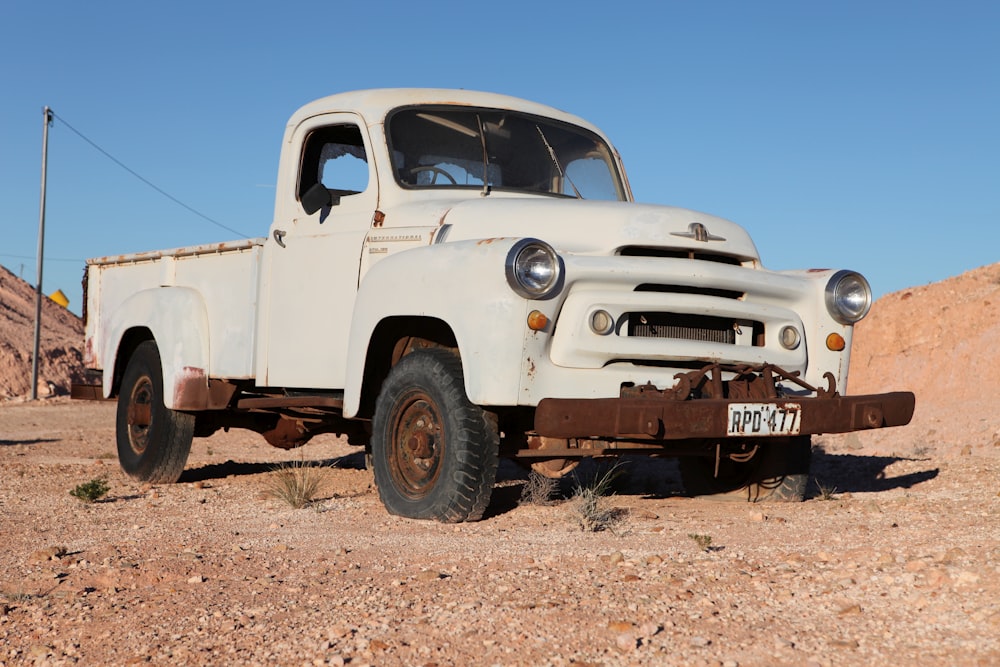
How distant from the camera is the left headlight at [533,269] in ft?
17.0

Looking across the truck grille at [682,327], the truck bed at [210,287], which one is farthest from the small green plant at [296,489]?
the truck grille at [682,327]

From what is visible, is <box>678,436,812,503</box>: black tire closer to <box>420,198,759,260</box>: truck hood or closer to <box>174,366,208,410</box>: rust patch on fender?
<box>420,198,759,260</box>: truck hood

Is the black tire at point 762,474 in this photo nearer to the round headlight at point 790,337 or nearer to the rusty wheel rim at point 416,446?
the round headlight at point 790,337

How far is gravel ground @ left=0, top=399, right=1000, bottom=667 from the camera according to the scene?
10.9 ft

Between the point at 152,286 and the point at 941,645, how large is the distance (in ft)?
21.0

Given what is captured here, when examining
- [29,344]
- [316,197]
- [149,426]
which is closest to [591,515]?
[316,197]

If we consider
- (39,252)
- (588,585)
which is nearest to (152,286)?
(588,585)

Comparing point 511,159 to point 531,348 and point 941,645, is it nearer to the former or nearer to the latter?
point 531,348

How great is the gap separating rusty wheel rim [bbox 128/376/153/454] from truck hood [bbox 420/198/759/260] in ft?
10.6

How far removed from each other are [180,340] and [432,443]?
8.83ft

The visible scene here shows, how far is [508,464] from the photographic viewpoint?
33.2 ft

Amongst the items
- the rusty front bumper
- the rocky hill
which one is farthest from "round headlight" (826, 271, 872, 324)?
the rocky hill

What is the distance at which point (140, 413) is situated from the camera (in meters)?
8.36

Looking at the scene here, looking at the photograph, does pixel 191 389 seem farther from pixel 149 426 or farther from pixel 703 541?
pixel 703 541
